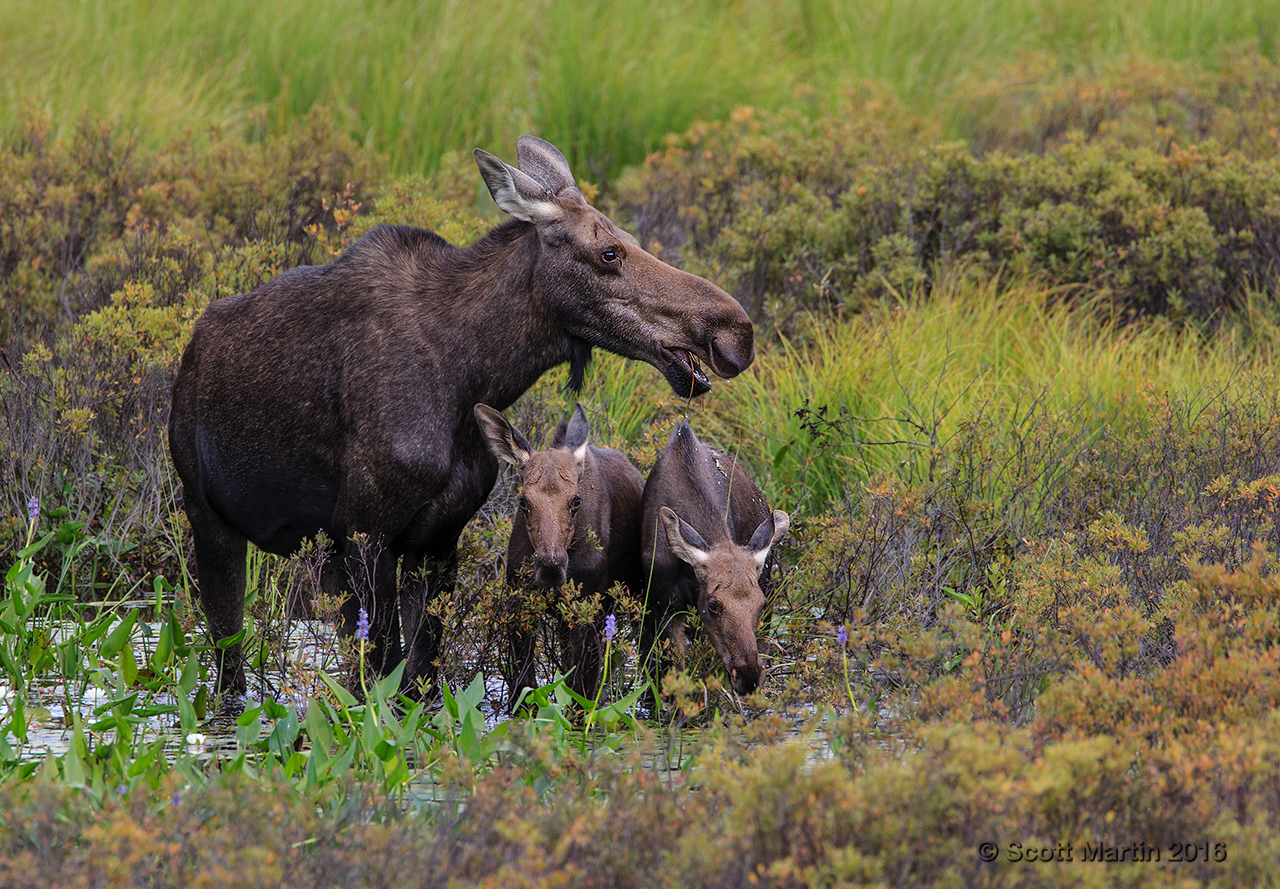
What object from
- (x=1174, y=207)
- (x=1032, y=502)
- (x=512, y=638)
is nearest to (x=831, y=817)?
(x=512, y=638)

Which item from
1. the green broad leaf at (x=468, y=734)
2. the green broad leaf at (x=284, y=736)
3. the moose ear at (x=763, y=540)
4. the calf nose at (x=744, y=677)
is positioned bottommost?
the green broad leaf at (x=284, y=736)

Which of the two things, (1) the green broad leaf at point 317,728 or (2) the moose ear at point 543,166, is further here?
(2) the moose ear at point 543,166

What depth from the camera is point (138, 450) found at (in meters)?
7.43

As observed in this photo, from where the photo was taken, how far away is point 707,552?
562cm

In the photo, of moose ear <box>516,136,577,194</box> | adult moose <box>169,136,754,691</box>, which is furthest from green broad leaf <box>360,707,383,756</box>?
moose ear <box>516,136,577,194</box>

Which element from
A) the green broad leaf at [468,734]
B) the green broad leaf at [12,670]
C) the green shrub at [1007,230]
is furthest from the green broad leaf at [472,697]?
the green shrub at [1007,230]

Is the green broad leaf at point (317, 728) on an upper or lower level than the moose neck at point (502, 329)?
lower

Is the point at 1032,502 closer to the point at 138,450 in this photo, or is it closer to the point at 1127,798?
the point at 1127,798

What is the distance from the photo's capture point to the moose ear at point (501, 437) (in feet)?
17.3

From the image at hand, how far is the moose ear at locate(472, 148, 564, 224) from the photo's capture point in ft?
17.5

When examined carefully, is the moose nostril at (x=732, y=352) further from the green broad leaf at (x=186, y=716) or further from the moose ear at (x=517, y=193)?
the green broad leaf at (x=186, y=716)

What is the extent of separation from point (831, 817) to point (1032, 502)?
3924 millimetres

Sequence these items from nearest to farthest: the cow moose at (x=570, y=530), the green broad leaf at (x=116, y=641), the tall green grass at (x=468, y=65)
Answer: the cow moose at (x=570, y=530) < the green broad leaf at (x=116, y=641) < the tall green grass at (x=468, y=65)

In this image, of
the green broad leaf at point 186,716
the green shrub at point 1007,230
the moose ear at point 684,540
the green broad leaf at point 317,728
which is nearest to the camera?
the green broad leaf at point 317,728
